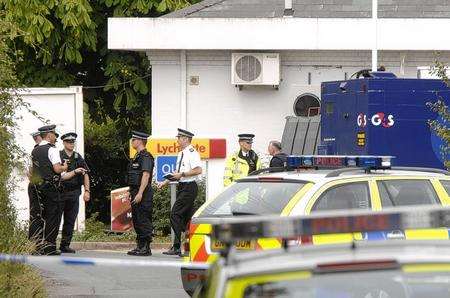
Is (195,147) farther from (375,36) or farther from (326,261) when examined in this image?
(326,261)

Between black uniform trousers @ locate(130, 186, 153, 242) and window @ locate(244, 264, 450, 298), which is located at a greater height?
window @ locate(244, 264, 450, 298)

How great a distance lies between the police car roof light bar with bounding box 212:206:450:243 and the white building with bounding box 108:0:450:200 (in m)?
Answer: 16.9

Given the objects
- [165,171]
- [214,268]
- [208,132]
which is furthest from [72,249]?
[214,268]

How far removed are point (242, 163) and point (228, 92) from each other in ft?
18.4

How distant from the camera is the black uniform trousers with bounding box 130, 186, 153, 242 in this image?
668 inches

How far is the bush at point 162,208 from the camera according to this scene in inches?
796

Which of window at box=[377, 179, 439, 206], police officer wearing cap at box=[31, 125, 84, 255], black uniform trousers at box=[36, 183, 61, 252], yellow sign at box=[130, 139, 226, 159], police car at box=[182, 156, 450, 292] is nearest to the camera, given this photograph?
police car at box=[182, 156, 450, 292]

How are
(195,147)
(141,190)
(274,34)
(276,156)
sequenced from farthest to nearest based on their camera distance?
(274,34) < (195,147) < (276,156) < (141,190)

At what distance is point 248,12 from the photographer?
76.6ft

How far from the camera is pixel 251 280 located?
4668 millimetres

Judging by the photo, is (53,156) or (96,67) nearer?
(53,156)

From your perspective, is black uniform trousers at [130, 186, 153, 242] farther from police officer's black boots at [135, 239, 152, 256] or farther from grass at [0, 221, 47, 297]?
grass at [0, 221, 47, 297]

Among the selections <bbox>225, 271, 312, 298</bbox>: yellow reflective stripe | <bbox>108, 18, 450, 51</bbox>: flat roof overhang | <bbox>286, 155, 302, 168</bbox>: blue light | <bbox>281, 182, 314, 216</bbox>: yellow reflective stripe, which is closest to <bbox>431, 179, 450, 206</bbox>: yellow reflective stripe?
<bbox>286, 155, 302, 168</bbox>: blue light

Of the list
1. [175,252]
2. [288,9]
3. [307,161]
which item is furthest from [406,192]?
[288,9]
